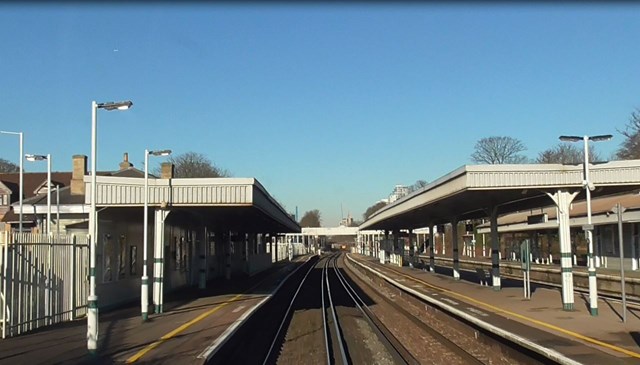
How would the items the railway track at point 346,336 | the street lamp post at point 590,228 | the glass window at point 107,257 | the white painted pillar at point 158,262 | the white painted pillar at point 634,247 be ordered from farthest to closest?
the white painted pillar at point 634,247 → the glass window at point 107,257 → the white painted pillar at point 158,262 → the street lamp post at point 590,228 → the railway track at point 346,336

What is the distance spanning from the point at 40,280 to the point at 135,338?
3.17 m

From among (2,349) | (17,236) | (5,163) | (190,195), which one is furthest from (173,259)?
(5,163)

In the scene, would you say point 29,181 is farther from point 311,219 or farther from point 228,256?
point 311,219

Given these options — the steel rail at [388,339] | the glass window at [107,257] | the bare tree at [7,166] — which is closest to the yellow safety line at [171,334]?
the glass window at [107,257]

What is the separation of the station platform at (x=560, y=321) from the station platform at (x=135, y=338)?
6781mm

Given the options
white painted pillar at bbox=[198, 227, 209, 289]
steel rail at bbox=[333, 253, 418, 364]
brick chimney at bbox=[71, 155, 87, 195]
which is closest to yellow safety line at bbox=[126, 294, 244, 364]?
steel rail at bbox=[333, 253, 418, 364]

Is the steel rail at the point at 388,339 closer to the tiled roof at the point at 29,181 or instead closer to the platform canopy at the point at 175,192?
the platform canopy at the point at 175,192

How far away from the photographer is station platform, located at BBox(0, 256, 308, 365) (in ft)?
38.4

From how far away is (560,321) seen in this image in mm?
16109

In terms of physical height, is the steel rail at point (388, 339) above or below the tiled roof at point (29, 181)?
below

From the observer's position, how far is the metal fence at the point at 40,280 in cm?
1399

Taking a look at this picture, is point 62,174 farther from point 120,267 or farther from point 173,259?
point 120,267

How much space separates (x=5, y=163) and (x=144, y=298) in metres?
71.9

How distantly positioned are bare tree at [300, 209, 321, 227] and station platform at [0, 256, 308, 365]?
165 meters
